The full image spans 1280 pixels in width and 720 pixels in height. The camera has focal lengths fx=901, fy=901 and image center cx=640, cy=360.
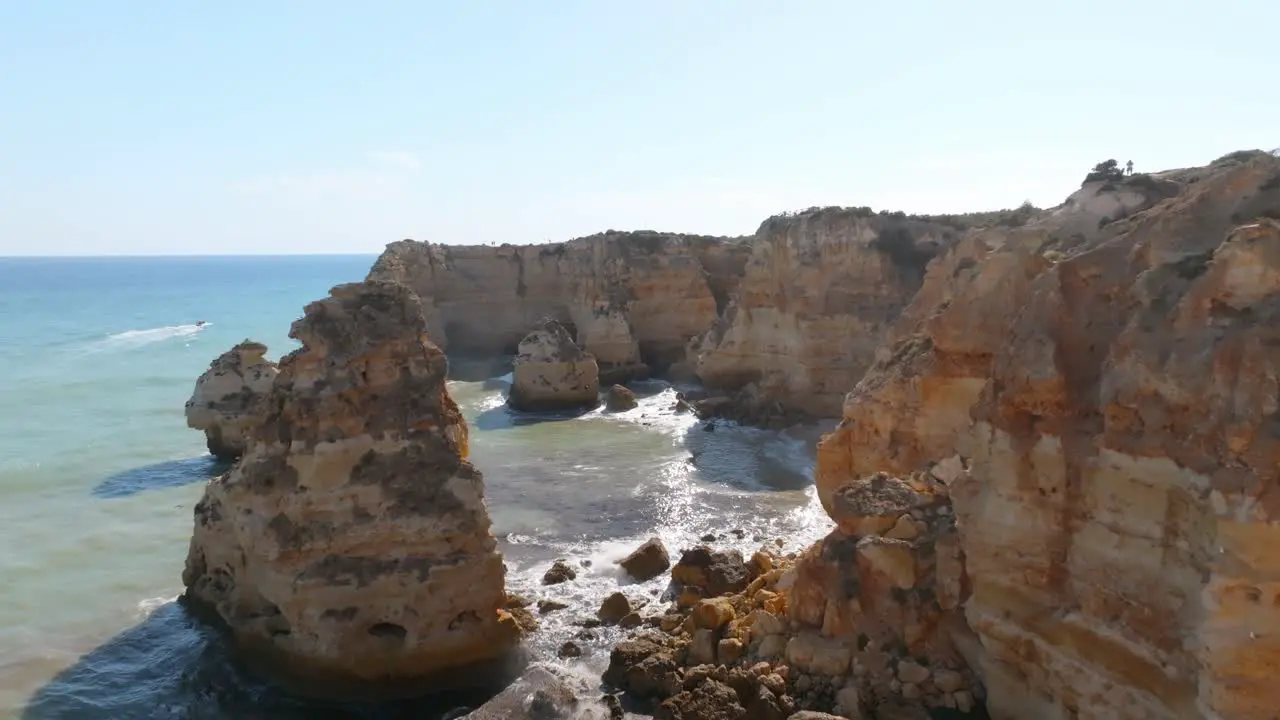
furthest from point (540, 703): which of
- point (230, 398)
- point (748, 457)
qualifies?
point (230, 398)

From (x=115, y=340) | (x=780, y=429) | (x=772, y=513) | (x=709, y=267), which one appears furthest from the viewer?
(x=115, y=340)

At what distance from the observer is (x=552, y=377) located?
1255 inches

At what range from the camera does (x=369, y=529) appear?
11258mm

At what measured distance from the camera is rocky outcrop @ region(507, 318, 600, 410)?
3186 cm

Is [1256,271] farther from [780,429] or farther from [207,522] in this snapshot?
[780,429]

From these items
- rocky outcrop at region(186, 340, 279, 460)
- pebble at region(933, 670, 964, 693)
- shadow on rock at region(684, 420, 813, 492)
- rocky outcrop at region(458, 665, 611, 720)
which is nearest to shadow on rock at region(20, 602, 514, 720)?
rocky outcrop at region(458, 665, 611, 720)

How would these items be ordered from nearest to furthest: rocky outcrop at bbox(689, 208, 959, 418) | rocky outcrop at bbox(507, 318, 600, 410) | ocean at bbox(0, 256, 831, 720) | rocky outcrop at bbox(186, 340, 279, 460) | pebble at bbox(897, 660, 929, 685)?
1. pebble at bbox(897, 660, 929, 685)
2. ocean at bbox(0, 256, 831, 720)
3. rocky outcrop at bbox(186, 340, 279, 460)
4. rocky outcrop at bbox(689, 208, 959, 418)
5. rocky outcrop at bbox(507, 318, 600, 410)

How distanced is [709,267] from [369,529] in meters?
34.0

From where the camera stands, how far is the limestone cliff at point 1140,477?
6332mm

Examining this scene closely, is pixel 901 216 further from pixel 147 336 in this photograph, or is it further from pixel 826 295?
pixel 147 336

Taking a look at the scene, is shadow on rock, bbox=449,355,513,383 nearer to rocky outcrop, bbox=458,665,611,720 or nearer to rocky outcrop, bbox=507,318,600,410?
rocky outcrop, bbox=507,318,600,410

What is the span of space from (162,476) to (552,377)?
42.4 ft

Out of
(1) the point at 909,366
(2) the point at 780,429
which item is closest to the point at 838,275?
(2) the point at 780,429

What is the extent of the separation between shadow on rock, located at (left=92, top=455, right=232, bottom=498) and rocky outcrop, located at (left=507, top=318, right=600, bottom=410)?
1069 cm
